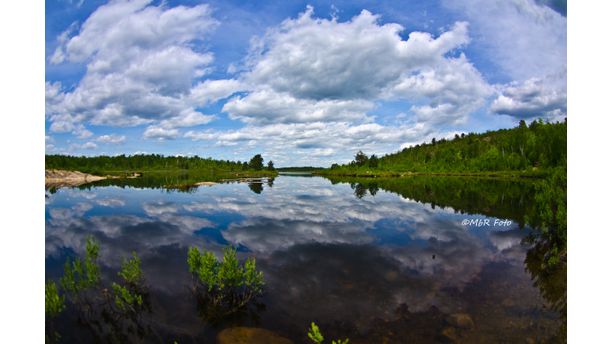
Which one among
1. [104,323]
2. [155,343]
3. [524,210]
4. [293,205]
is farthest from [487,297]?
[293,205]

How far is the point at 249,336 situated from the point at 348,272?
7017mm

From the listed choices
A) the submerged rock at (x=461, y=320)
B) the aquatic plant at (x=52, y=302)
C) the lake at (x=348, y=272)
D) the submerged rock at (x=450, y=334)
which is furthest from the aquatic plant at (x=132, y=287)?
the submerged rock at (x=461, y=320)

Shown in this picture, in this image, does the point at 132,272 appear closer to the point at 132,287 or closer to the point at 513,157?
the point at 132,287

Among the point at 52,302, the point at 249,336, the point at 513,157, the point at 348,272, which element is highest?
the point at 513,157

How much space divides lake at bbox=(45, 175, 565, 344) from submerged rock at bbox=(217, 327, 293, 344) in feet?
0.98

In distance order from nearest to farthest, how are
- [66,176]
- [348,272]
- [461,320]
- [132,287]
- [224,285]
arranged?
[461,320] → [224,285] → [132,287] → [348,272] → [66,176]

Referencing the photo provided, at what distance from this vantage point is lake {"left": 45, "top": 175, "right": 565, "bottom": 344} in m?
10.2

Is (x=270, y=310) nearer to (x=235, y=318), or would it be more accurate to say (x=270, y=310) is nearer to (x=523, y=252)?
(x=235, y=318)

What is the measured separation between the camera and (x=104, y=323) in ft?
34.6

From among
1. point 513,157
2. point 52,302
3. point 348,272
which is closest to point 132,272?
point 52,302

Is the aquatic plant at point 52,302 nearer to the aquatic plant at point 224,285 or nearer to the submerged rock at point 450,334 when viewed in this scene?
the aquatic plant at point 224,285

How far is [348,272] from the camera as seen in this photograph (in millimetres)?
15641

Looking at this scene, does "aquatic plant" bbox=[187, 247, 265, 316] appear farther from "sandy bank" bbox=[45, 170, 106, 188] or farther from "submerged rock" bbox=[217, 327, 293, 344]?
"sandy bank" bbox=[45, 170, 106, 188]
